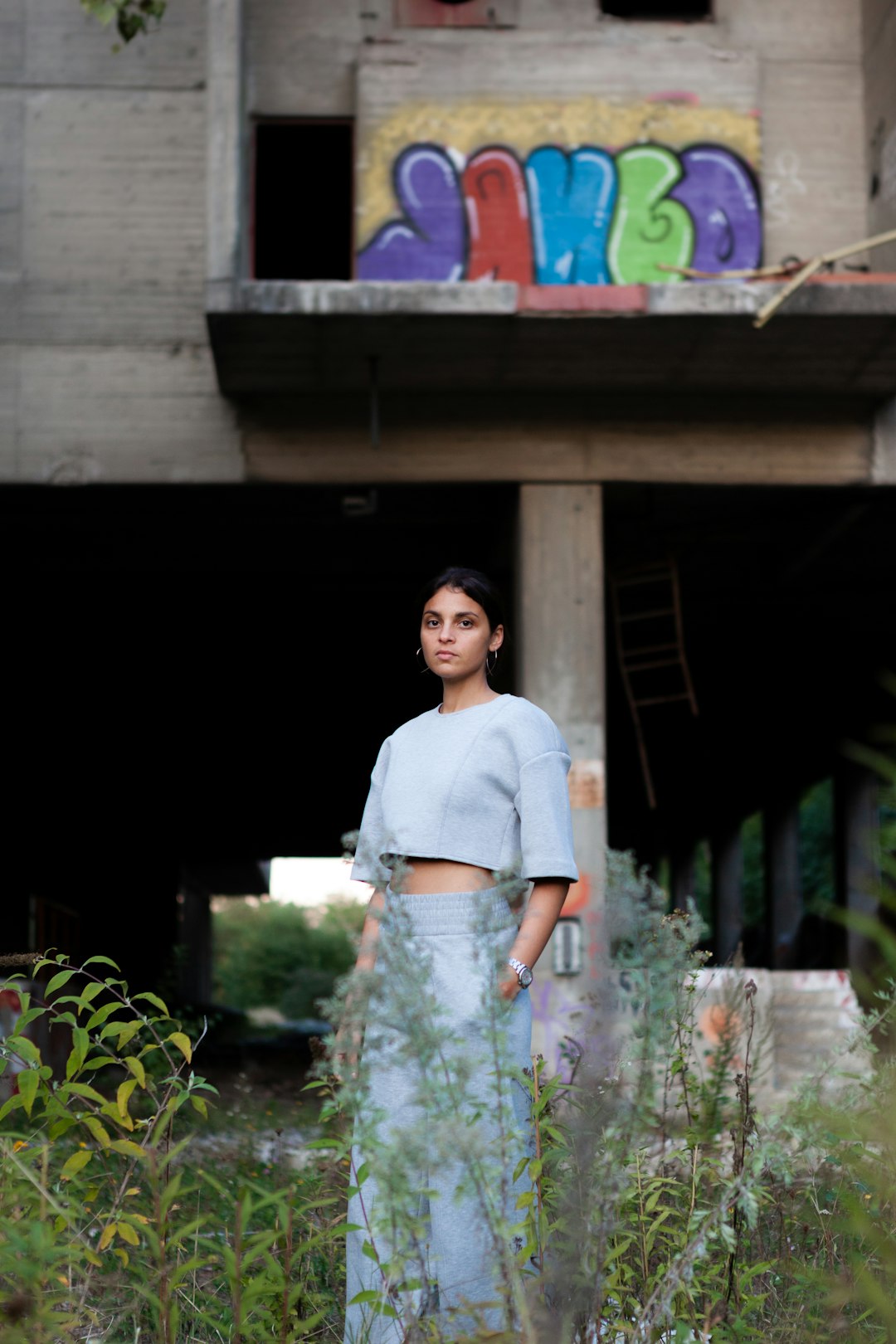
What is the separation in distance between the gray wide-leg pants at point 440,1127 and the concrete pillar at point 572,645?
6.15m

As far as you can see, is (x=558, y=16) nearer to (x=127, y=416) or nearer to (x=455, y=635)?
(x=127, y=416)

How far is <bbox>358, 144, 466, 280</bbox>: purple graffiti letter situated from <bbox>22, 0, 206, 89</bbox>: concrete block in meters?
1.61

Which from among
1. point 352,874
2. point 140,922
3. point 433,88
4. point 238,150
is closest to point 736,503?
point 433,88

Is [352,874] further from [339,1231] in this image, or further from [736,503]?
[736,503]

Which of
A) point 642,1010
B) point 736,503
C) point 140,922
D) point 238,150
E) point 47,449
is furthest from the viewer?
point 140,922

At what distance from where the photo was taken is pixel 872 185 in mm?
10031

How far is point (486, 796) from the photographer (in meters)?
3.11

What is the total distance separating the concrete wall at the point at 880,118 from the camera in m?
9.74

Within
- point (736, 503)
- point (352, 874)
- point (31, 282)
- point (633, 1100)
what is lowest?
point (633, 1100)

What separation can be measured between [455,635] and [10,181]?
7941 millimetres

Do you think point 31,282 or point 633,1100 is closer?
point 633,1100

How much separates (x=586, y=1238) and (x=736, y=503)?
365 inches

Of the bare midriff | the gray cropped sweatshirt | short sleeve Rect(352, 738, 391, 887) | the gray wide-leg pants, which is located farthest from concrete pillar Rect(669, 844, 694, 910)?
the gray wide-leg pants

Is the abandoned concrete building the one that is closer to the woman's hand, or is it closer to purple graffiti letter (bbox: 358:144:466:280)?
purple graffiti letter (bbox: 358:144:466:280)
